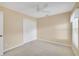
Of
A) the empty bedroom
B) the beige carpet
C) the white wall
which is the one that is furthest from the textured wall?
the beige carpet

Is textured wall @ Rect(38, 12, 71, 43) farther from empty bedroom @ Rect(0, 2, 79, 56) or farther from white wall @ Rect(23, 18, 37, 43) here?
white wall @ Rect(23, 18, 37, 43)

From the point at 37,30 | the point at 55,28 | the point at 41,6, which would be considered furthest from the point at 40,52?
the point at 37,30

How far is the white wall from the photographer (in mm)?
5676

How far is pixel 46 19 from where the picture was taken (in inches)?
245

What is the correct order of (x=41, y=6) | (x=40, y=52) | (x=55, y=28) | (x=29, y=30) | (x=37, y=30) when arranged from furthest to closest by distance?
(x=37, y=30) < (x=29, y=30) < (x=55, y=28) < (x=40, y=52) < (x=41, y=6)

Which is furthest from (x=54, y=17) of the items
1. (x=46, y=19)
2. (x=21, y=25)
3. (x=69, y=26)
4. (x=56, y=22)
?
(x=21, y=25)

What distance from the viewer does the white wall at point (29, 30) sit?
5676mm

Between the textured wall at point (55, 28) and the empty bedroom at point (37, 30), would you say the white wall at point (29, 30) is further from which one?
the textured wall at point (55, 28)

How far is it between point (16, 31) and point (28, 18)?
1471 mm

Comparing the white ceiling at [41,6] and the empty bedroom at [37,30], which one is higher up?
the white ceiling at [41,6]

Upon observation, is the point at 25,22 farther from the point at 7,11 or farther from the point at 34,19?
the point at 7,11

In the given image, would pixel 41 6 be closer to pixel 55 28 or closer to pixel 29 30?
pixel 55 28

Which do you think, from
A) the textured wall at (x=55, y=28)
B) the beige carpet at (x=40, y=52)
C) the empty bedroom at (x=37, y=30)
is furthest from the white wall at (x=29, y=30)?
the beige carpet at (x=40, y=52)

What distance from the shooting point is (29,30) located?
20.0 feet
